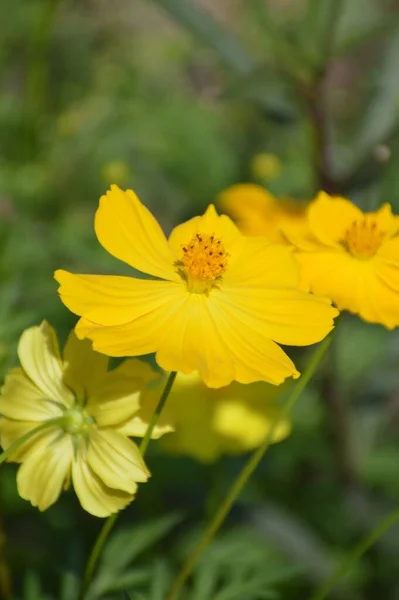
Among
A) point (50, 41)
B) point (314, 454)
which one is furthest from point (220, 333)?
point (50, 41)

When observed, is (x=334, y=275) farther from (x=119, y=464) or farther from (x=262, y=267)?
(x=119, y=464)

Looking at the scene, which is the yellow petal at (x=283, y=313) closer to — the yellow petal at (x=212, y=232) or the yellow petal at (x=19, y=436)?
the yellow petal at (x=212, y=232)

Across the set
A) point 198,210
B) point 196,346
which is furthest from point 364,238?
point 198,210

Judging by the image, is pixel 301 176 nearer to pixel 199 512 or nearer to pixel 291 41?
pixel 291 41

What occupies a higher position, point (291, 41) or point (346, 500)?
point (291, 41)

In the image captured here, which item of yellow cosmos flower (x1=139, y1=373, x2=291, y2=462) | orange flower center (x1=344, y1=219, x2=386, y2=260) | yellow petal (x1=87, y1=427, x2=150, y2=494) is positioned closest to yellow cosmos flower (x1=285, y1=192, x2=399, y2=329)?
orange flower center (x1=344, y1=219, x2=386, y2=260)

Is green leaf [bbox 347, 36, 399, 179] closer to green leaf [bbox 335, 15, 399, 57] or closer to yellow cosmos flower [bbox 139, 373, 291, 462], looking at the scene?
green leaf [bbox 335, 15, 399, 57]

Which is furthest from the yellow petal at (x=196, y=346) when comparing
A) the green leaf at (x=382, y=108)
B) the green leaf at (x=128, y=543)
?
the green leaf at (x=382, y=108)
